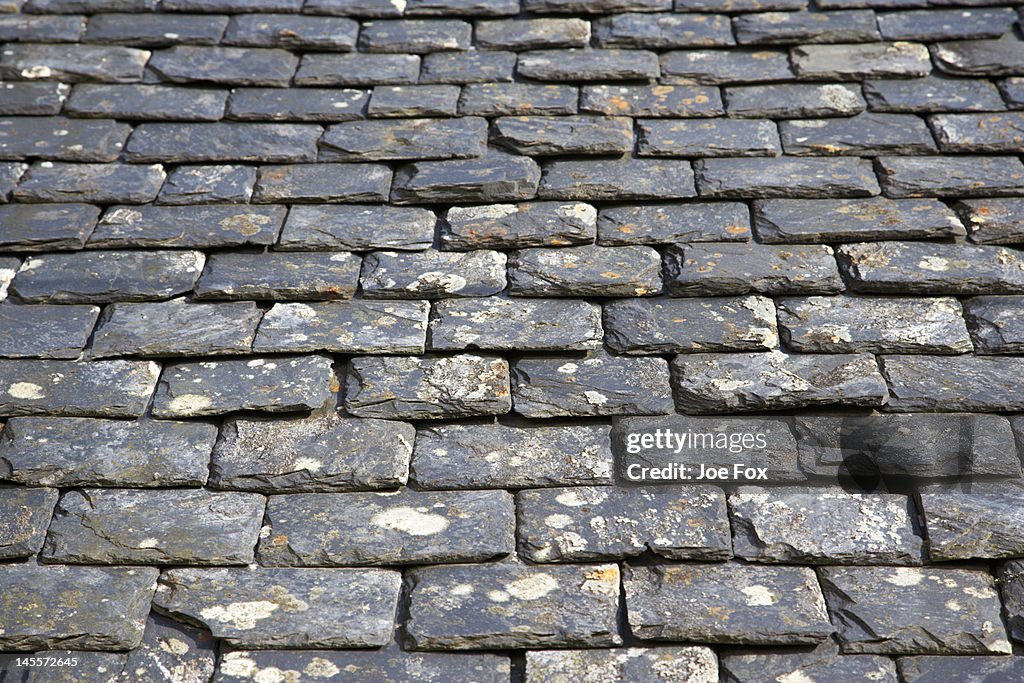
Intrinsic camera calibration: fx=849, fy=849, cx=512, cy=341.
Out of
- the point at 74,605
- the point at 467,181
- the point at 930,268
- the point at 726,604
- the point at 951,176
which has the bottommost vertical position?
the point at 74,605

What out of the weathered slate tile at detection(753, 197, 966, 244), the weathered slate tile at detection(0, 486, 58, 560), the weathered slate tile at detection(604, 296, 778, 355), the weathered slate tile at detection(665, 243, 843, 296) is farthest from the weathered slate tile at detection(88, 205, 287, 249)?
the weathered slate tile at detection(753, 197, 966, 244)

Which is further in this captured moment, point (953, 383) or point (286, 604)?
point (953, 383)

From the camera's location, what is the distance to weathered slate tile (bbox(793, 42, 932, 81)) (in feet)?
7.48

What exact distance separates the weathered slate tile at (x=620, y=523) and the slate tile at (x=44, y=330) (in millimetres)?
1053

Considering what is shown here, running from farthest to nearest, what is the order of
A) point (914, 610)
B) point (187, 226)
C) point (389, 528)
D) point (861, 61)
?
point (861, 61)
point (187, 226)
point (389, 528)
point (914, 610)

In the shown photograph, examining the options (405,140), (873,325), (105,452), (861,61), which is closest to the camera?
(105,452)

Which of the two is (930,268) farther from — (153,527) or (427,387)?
(153,527)

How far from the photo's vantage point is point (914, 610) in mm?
1492

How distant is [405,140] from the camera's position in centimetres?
219

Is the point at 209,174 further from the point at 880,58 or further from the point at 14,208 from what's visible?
the point at 880,58

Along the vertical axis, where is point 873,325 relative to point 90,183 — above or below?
above

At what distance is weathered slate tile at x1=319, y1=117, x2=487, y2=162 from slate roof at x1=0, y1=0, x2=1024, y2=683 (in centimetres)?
1

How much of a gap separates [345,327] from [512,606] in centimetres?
71

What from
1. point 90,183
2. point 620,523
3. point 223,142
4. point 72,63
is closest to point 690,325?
point 620,523
